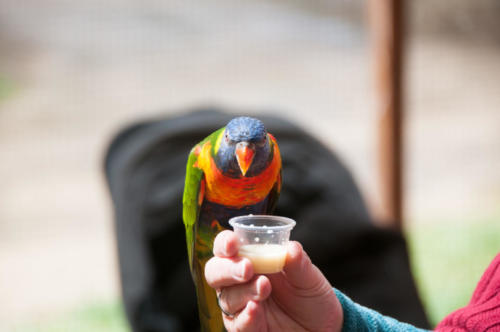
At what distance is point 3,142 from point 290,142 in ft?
10.1

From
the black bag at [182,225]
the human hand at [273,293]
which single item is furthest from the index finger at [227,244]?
the black bag at [182,225]

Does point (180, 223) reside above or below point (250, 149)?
below

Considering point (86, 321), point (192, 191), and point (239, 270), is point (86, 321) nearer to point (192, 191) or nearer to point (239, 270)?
point (192, 191)

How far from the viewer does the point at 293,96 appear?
14.2 feet

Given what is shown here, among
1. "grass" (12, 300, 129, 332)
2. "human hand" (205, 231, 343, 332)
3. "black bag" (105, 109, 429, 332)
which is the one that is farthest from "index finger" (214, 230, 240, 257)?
"grass" (12, 300, 129, 332)

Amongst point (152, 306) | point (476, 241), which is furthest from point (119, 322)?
point (476, 241)

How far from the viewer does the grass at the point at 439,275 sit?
2449 mm

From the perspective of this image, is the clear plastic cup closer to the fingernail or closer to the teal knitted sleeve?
the fingernail

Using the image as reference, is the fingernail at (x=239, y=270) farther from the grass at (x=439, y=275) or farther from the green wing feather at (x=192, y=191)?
the grass at (x=439, y=275)

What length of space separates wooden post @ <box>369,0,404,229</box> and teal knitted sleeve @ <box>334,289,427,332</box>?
1695 mm

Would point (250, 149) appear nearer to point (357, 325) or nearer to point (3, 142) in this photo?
point (357, 325)

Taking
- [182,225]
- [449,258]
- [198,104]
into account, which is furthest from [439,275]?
[198,104]

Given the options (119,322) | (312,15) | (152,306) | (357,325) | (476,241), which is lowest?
(119,322)

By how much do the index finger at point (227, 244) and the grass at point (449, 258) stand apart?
1.92 meters
